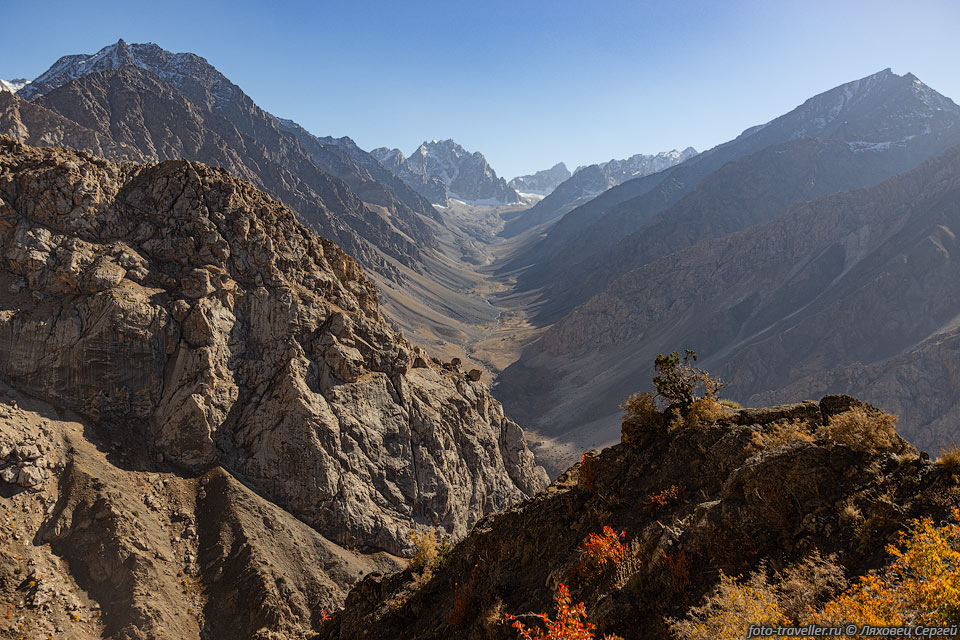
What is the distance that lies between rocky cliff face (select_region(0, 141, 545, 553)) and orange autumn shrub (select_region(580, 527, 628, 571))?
20.7 metres

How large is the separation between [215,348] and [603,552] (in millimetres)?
24371

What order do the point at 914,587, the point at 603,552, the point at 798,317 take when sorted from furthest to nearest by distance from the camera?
the point at 798,317
the point at 603,552
the point at 914,587

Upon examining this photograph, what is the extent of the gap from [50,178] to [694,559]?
34.0 meters

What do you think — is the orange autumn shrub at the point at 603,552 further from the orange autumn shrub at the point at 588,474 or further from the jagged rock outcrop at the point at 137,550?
the jagged rock outcrop at the point at 137,550

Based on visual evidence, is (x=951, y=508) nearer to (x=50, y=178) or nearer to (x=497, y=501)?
(x=497, y=501)

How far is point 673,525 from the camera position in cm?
819

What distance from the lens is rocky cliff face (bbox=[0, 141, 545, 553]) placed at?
2452cm

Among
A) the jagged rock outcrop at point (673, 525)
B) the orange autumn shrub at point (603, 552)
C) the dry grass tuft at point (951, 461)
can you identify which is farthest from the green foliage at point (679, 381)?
the dry grass tuft at point (951, 461)

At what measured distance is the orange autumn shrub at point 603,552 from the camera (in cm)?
819

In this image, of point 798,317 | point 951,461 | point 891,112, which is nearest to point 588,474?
point 951,461

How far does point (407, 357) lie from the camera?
3434 cm

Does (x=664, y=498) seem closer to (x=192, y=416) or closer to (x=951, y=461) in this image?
(x=951, y=461)

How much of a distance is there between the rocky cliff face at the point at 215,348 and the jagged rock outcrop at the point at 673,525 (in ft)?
50.5

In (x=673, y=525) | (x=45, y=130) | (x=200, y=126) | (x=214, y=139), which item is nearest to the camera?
(x=673, y=525)
